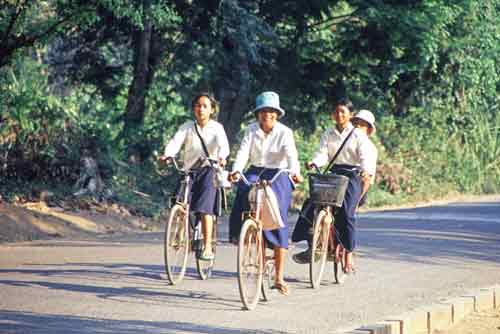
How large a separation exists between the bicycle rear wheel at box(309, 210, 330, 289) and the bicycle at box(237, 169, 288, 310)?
1075mm

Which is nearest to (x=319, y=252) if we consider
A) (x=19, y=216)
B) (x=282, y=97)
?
(x=19, y=216)

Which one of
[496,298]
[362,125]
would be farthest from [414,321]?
[362,125]

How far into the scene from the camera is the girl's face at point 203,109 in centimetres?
1164

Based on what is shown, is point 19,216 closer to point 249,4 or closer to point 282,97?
point 249,4

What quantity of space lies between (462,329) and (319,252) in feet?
7.26

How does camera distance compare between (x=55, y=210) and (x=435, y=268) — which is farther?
(x=55, y=210)

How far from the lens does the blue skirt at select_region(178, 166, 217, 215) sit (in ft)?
38.0

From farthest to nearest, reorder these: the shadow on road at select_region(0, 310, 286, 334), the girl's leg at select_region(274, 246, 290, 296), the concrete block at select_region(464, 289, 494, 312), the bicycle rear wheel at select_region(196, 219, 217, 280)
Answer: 1. the bicycle rear wheel at select_region(196, 219, 217, 280)
2. the concrete block at select_region(464, 289, 494, 312)
3. the girl's leg at select_region(274, 246, 290, 296)
4. the shadow on road at select_region(0, 310, 286, 334)

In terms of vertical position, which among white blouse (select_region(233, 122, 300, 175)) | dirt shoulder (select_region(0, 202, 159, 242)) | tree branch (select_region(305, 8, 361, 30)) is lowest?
dirt shoulder (select_region(0, 202, 159, 242))

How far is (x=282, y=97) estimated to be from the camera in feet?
81.3

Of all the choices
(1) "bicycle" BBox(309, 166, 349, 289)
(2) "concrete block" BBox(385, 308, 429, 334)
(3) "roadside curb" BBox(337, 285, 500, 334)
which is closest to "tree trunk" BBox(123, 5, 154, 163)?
(1) "bicycle" BBox(309, 166, 349, 289)

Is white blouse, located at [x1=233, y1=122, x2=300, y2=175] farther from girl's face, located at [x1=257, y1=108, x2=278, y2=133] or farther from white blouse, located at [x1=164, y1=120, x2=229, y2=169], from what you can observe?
white blouse, located at [x1=164, y1=120, x2=229, y2=169]

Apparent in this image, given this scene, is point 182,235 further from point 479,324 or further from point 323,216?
point 479,324

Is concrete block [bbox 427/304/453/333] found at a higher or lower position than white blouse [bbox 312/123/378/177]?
lower
